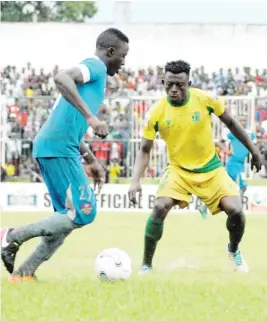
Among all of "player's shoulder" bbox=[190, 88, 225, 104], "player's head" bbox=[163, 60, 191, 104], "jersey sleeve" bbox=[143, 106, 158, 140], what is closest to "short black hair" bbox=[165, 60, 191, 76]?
"player's head" bbox=[163, 60, 191, 104]

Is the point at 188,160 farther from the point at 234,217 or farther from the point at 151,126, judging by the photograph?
the point at 234,217

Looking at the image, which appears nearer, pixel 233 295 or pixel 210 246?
pixel 233 295

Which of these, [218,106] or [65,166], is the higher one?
[218,106]

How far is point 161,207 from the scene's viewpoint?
945 centimetres

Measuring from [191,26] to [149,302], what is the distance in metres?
26.8

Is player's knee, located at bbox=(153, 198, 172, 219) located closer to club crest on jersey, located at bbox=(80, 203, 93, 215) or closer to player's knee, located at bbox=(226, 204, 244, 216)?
player's knee, located at bbox=(226, 204, 244, 216)

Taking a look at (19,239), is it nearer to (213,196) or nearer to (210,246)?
(213,196)

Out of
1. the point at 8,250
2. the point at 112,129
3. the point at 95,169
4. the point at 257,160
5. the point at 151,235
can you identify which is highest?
the point at 95,169

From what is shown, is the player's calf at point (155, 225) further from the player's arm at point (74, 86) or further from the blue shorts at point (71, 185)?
the player's arm at point (74, 86)

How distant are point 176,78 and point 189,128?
0.63 meters

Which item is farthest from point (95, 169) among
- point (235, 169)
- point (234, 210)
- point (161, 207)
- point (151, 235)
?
point (235, 169)

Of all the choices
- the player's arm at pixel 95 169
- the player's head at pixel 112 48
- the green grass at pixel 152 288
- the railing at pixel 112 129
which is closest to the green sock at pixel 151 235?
the green grass at pixel 152 288

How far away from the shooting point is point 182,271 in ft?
31.9

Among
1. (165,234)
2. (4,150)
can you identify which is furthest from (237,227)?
(4,150)
